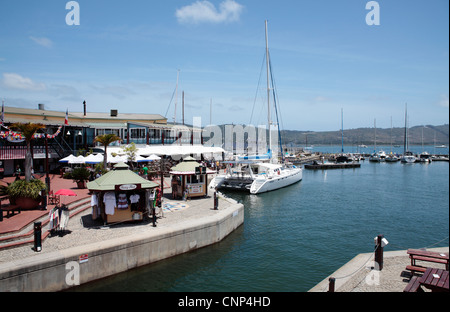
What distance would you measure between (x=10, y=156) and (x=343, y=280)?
3065 centimetres

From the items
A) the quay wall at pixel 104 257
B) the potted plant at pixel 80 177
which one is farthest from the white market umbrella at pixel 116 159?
the quay wall at pixel 104 257

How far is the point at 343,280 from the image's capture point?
11336 mm

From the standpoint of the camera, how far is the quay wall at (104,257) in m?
10.6

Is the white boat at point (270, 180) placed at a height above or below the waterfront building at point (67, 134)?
below

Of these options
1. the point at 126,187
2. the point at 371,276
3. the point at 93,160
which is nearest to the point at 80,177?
the point at 93,160

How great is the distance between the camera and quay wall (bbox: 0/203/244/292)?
1059cm

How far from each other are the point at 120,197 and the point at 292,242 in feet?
33.2

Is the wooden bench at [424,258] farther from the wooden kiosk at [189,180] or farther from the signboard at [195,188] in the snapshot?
the signboard at [195,188]

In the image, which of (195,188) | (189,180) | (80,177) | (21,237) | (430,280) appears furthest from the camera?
(80,177)

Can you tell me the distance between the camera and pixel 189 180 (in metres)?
23.6

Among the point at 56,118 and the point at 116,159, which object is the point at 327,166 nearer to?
the point at 56,118
